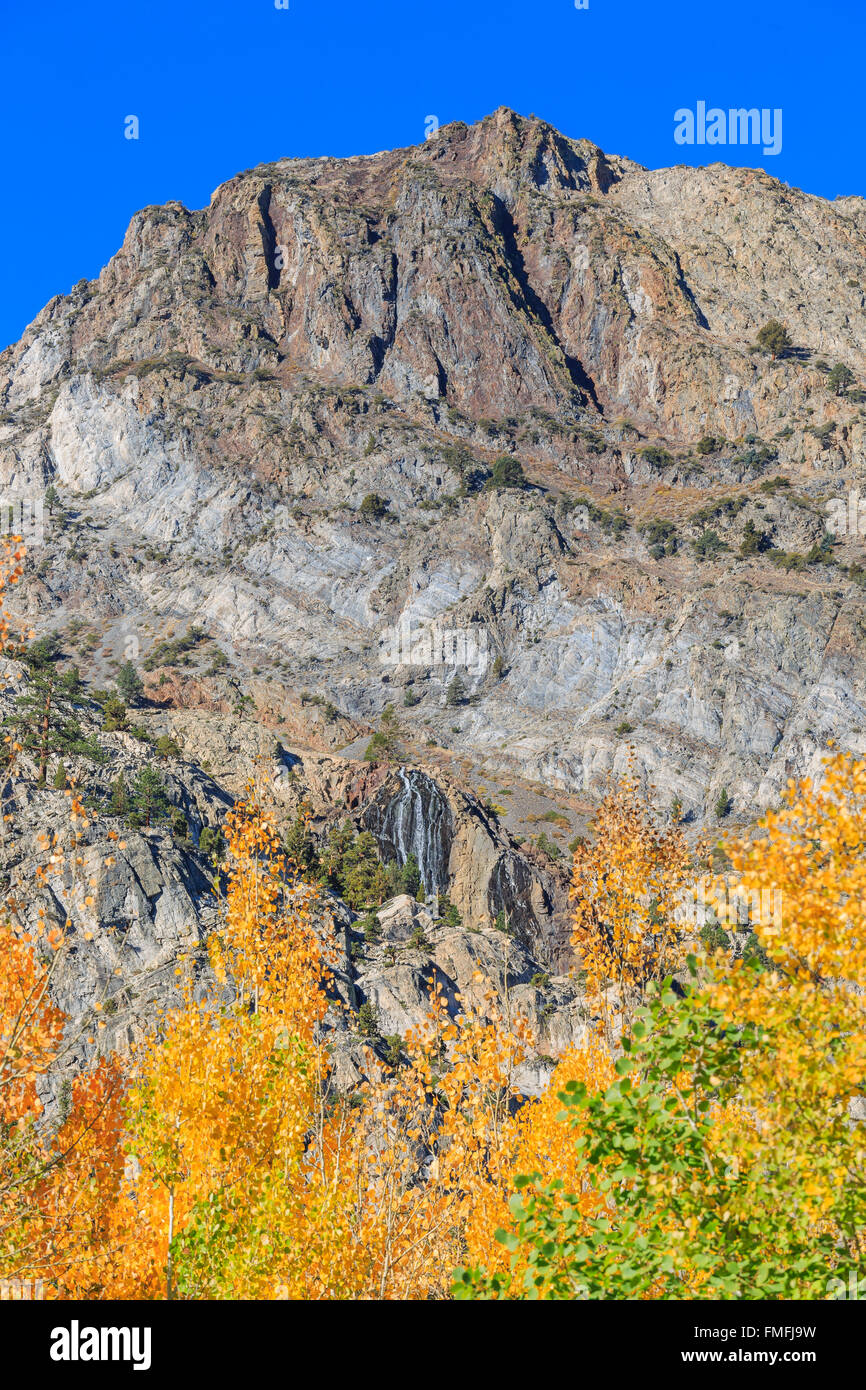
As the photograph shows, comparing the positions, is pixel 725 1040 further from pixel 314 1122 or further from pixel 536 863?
pixel 536 863

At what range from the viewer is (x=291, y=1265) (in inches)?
664

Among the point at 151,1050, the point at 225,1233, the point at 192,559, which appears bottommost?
the point at 225,1233

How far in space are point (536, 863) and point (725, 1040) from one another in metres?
86.0

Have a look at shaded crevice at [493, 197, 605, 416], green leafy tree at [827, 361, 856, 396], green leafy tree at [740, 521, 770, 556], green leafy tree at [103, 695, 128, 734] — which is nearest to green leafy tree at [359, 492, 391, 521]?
shaded crevice at [493, 197, 605, 416]

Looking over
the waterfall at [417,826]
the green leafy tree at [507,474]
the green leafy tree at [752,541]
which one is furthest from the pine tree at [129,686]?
the green leafy tree at [752,541]

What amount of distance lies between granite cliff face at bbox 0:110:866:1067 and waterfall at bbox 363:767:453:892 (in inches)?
11.2

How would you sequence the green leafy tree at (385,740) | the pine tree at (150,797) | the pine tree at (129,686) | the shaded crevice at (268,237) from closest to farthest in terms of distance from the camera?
1. the pine tree at (150,797)
2. the green leafy tree at (385,740)
3. the pine tree at (129,686)
4. the shaded crevice at (268,237)

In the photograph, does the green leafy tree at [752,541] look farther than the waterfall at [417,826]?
Yes

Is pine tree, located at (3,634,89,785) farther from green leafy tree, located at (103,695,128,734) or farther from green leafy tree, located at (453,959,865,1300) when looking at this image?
green leafy tree, located at (453,959,865,1300)

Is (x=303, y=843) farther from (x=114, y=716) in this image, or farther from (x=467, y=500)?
(x=467, y=500)

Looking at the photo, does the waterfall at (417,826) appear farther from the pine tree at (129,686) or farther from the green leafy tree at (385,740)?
the pine tree at (129,686)

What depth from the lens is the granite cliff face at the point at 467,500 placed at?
371 ft

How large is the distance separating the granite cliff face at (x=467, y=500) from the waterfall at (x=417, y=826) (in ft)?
0.93
